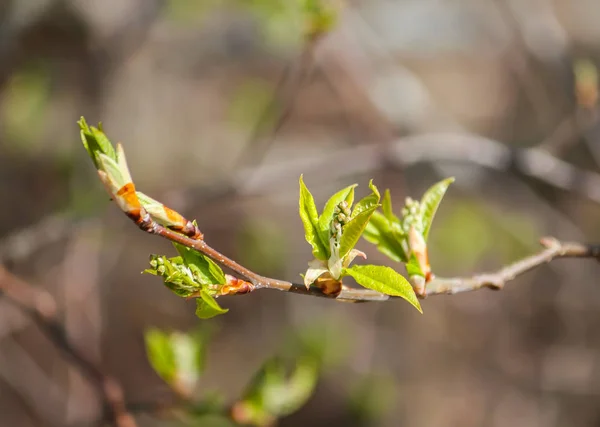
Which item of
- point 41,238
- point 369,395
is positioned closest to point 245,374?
point 369,395

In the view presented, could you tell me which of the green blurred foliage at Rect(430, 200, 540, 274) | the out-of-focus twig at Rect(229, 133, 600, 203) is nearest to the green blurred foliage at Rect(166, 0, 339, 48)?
the out-of-focus twig at Rect(229, 133, 600, 203)

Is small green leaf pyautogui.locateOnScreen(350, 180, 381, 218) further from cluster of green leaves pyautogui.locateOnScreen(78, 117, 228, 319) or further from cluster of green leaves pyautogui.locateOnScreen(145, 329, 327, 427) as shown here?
cluster of green leaves pyautogui.locateOnScreen(145, 329, 327, 427)

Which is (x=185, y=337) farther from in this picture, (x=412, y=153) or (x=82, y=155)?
(x=82, y=155)

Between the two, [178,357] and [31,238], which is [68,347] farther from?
[31,238]

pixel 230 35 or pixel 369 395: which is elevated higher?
pixel 230 35

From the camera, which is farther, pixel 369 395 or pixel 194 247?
pixel 369 395

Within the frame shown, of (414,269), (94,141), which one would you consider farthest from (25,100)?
(414,269)

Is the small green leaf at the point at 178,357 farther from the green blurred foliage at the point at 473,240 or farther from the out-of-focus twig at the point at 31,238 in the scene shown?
the green blurred foliage at the point at 473,240
